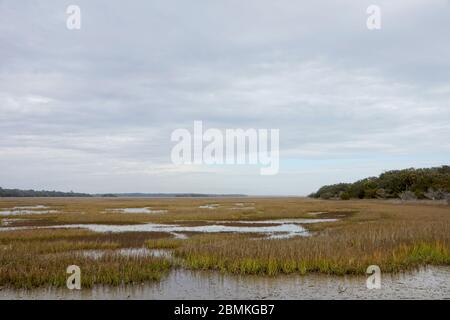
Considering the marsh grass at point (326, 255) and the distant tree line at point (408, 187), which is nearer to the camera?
the marsh grass at point (326, 255)

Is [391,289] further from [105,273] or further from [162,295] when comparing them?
[105,273]

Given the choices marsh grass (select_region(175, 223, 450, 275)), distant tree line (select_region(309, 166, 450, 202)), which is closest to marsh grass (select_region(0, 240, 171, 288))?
marsh grass (select_region(175, 223, 450, 275))

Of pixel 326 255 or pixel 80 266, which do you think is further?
pixel 326 255

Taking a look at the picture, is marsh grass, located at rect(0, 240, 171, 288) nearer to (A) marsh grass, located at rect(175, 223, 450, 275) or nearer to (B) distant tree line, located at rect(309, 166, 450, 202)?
(A) marsh grass, located at rect(175, 223, 450, 275)

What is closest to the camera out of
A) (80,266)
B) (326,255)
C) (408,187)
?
(80,266)

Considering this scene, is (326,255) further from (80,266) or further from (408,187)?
(408,187)

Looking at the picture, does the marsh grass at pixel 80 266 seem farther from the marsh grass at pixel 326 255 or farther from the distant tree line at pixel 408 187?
the distant tree line at pixel 408 187

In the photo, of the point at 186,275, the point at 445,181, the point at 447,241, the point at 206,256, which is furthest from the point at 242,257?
the point at 445,181

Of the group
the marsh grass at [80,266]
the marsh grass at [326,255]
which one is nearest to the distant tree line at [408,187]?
the marsh grass at [326,255]

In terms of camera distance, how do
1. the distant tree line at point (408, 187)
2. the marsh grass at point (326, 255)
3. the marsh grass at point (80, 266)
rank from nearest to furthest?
the marsh grass at point (80, 266), the marsh grass at point (326, 255), the distant tree line at point (408, 187)

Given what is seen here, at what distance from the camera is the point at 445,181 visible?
240ft

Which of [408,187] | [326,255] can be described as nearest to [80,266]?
[326,255]
